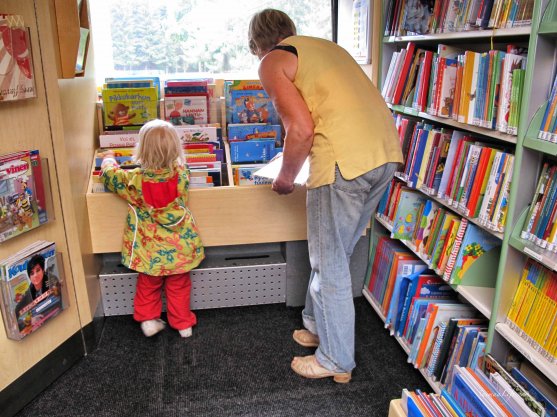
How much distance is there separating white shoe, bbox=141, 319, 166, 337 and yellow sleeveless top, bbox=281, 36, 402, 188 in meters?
1.14

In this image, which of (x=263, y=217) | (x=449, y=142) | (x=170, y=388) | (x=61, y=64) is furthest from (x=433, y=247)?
(x=61, y=64)

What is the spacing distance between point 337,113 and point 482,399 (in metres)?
1.02

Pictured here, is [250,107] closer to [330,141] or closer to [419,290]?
[330,141]

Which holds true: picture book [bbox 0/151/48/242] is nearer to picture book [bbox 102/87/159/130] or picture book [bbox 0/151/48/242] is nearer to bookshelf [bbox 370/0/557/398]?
picture book [bbox 102/87/159/130]

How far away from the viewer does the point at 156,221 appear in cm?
233

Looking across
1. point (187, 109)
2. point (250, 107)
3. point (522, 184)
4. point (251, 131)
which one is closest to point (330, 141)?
point (522, 184)

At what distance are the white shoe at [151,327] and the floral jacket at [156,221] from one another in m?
0.28

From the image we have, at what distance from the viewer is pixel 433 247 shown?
2100 mm

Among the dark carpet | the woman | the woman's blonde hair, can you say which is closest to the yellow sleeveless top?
the woman

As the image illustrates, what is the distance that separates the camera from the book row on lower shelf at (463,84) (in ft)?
5.19

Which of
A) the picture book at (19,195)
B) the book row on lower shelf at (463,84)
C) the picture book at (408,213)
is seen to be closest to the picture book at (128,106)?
the picture book at (19,195)

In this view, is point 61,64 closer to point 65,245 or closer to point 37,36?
point 37,36

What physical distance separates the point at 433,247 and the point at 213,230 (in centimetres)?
103

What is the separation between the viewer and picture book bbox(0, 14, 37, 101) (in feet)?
5.50
